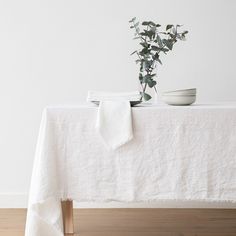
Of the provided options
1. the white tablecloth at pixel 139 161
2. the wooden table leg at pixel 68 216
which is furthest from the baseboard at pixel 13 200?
the white tablecloth at pixel 139 161

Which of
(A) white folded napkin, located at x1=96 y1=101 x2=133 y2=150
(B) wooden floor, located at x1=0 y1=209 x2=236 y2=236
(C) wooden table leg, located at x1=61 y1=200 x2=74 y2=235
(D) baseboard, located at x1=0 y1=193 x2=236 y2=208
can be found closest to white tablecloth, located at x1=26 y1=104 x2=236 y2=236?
(A) white folded napkin, located at x1=96 y1=101 x2=133 y2=150

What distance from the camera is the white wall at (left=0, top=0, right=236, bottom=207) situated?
2.66 m

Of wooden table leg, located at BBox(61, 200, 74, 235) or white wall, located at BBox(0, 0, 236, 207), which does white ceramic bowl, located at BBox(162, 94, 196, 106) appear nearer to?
wooden table leg, located at BBox(61, 200, 74, 235)

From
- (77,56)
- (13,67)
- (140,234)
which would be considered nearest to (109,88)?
(77,56)

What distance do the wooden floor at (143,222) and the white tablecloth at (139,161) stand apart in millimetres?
435

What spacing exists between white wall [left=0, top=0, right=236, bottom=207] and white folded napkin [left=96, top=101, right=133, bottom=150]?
0.92 metres

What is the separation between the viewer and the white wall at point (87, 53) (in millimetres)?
2662

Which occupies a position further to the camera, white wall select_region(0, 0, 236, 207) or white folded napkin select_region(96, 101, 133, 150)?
white wall select_region(0, 0, 236, 207)

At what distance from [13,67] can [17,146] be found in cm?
51

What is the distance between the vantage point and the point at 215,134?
176 centimetres

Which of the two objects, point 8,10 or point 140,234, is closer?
point 140,234

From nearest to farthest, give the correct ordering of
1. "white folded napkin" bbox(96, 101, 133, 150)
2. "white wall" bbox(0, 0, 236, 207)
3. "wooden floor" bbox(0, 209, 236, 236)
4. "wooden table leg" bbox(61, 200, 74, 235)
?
"white folded napkin" bbox(96, 101, 133, 150), "wooden table leg" bbox(61, 200, 74, 235), "wooden floor" bbox(0, 209, 236, 236), "white wall" bbox(0, 0, 236, 207)

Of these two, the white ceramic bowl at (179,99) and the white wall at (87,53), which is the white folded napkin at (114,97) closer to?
the white ceramic bowl at (179,99)

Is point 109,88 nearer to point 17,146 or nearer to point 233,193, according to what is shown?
point 17,146
